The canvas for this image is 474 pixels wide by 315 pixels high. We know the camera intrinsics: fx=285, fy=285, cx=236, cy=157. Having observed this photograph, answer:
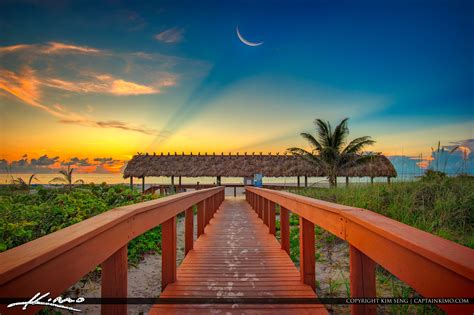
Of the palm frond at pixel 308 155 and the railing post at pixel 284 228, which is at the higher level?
the palm frond at pixel 308 155

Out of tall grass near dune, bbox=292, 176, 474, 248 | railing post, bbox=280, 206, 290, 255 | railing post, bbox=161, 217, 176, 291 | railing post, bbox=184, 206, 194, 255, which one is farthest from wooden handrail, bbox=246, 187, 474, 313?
tall grass near dune, bbox=292, 176, 474, 248

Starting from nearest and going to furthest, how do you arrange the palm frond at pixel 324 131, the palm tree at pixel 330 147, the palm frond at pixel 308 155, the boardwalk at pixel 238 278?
the boardwalk at pixel 238 278
the palm tree at pixel 330 147
the palm frond at pixel 308 155
the palm frond at pixel 324 131

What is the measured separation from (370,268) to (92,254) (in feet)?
4.92

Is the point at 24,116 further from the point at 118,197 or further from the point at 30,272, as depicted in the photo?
the point at 30,272

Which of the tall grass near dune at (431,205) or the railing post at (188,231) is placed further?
the tall grass near dune at (431,205)

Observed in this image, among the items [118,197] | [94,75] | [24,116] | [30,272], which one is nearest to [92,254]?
[30,272]

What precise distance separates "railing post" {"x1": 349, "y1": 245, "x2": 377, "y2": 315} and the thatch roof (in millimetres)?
25706

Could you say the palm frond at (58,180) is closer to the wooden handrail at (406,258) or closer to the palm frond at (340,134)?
the wooden handrail at (406,258)

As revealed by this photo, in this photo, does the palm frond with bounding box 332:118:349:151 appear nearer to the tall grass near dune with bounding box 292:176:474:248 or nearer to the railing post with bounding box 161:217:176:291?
the tall grass near dune with bounding box 292:176:474:248

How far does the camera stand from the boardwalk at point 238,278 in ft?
7.93

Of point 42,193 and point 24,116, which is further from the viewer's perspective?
point 24,116

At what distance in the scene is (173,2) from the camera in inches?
296

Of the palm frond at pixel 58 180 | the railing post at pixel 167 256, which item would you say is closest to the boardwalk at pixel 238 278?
the railing post at pixel 167 256

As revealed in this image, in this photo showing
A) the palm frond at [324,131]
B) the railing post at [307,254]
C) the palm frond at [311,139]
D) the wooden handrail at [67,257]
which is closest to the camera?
the wooden handrail at [67,257]
